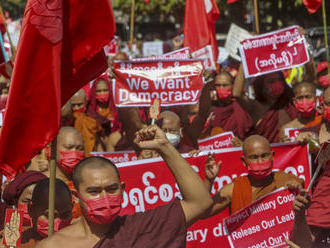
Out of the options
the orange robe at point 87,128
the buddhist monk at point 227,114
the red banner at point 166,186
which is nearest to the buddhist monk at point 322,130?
the red banner at point 166,186

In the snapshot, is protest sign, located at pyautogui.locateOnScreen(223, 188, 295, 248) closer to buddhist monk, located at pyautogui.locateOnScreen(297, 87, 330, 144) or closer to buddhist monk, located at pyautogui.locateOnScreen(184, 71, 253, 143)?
buddhist monk, located at pyautogui.locateOnScreen(297, 87, 330, 144)

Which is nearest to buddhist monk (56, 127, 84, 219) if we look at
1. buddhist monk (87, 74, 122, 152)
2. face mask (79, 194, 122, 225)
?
face mask (79, 194, 122, 225)

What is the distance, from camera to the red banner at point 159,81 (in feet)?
21.2

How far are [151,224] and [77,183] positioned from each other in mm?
470

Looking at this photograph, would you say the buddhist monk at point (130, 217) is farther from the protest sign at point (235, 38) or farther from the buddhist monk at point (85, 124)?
the protest sign at point (235, 38)

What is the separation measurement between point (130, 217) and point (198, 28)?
625cm

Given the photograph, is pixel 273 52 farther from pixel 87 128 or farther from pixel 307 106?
pixel 87 128

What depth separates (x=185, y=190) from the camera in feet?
12.0

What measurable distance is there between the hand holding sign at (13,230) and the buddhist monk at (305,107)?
12.4 ft

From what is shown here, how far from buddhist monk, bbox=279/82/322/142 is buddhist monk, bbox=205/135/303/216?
173 centimetres

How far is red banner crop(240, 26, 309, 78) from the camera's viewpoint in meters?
7.82

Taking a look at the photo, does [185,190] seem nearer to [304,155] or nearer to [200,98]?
[304,155]

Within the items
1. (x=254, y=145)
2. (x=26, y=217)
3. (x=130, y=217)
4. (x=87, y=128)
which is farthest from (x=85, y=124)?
(x=130, y=217)

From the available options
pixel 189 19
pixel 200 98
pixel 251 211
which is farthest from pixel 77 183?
pixel 189 19
